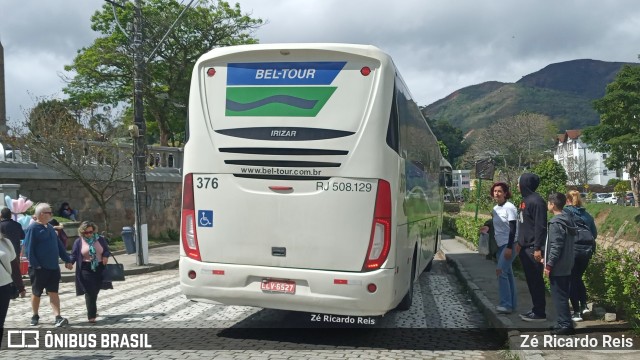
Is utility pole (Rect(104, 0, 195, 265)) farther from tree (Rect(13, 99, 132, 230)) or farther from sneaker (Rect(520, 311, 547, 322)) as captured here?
sneaker (Rect(520, 311, 547, 322))

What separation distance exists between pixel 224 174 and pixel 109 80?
34786mm

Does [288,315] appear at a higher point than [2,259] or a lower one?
lower

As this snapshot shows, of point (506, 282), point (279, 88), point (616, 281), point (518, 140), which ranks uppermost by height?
point (518, 140)

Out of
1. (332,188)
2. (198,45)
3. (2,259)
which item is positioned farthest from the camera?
(198,45)

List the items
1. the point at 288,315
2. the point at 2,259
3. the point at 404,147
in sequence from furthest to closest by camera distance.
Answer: the point at 288,315 → the point at 404,147 → the point at 2,259

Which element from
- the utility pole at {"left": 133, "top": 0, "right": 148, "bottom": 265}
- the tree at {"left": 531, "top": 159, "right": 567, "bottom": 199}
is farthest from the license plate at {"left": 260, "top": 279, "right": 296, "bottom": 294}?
the tree at {"left": 531, "top": 159, "right": 567, "bottom": 199}

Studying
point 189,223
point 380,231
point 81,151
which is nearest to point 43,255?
point 189,223

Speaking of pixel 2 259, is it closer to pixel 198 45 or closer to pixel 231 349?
pixel 231 349

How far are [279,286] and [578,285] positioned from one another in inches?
155

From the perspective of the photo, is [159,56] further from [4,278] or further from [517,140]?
[517,140]

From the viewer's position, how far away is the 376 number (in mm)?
7547

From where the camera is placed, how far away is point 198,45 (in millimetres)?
38812

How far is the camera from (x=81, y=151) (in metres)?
22.0

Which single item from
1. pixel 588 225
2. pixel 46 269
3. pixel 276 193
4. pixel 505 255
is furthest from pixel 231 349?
pixel 588 225
